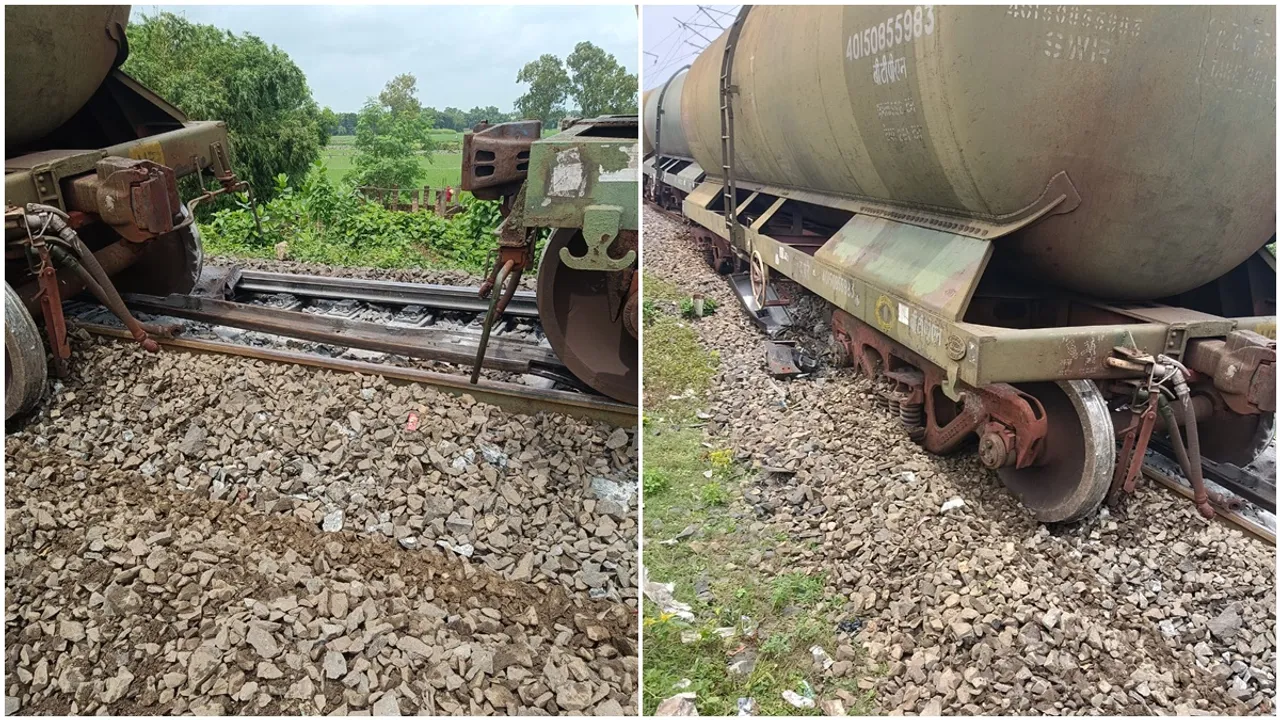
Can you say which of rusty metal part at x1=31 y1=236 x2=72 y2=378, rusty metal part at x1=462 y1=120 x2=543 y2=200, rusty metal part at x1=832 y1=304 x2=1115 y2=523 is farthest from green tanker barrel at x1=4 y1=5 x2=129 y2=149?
rusty metal part at x1=832 y1=304 x2=1115 y2=523

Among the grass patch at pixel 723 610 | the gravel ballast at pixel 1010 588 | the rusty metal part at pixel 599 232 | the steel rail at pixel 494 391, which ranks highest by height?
the rusty metal part at pixel 599 232

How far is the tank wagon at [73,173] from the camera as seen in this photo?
4484 mm

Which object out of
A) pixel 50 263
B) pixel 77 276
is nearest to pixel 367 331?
pixel 50 263

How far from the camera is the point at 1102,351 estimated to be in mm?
3494

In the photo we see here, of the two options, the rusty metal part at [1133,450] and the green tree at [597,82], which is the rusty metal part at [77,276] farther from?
the green tree at [597,82]

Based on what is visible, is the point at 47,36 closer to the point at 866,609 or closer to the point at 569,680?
the point at 569,680

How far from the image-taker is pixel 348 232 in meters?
11.5

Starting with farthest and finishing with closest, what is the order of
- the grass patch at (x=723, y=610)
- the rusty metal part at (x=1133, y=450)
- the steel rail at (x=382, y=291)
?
1. the steel rail at (x=382, y=291)
2. the rusty metal part at (x=1133, y=450)
3. the grass patch at (x=723, y=610)

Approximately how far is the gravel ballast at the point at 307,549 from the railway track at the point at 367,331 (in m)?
0.13

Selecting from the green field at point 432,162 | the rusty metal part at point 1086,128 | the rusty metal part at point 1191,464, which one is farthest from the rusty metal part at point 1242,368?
the green field at point 432,162

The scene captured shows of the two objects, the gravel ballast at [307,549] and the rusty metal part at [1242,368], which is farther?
the rusty metal part at [1242,368]

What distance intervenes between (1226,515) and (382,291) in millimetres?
5852

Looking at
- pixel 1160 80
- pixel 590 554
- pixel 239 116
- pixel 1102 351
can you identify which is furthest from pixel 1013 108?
pixel 239 116

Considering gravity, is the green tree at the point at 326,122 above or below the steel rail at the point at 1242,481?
above
